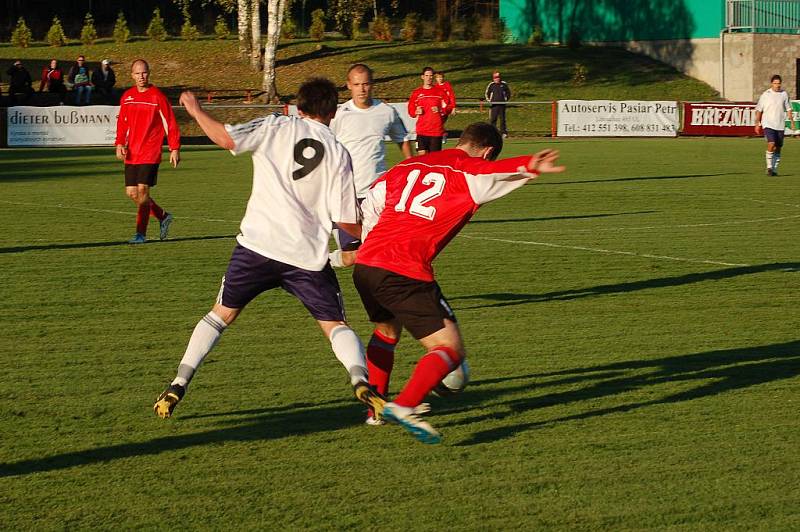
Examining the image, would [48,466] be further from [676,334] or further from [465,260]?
[465,260]

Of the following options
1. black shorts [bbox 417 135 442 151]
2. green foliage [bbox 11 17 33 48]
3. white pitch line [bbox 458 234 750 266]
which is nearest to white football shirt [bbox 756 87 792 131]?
black shorts [bbox 417 135 442 151]

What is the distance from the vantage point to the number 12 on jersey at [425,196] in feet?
20.2

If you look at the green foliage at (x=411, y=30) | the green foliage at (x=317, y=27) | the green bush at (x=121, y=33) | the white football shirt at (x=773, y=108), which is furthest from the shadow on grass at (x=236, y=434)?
the green foliage at (x=411, y=30)

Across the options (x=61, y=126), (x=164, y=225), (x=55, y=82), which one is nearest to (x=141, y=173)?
(x=164, y=225)

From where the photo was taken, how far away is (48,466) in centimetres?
589

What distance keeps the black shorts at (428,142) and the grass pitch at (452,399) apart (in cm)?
642

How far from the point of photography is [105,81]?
1692 inches

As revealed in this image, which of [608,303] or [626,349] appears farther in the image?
[608,303]

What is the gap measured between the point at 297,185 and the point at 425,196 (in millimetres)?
678

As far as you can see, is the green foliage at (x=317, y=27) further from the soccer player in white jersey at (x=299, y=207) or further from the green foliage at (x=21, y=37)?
the soccer player in white jersey at (x=299, y=207)

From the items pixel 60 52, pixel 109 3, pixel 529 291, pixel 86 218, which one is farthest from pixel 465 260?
pixel 109 3

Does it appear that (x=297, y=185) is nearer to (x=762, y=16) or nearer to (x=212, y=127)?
(x=212, y=127)

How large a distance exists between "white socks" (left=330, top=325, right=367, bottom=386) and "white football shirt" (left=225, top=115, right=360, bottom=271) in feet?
1.18

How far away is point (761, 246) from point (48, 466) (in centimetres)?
1054
